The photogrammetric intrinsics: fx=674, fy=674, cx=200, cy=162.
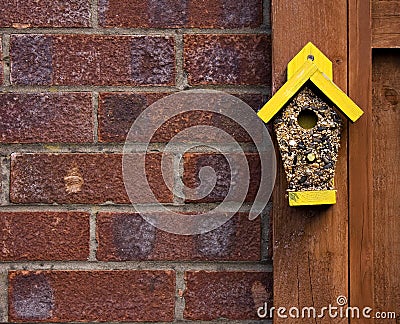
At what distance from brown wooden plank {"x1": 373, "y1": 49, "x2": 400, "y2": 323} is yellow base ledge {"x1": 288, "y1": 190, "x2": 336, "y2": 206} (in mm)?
139

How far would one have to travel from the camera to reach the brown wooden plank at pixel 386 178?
43.2 inches

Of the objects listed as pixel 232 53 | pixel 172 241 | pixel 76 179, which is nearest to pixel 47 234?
pixel 76 179

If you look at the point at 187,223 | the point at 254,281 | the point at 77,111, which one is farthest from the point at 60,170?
the point at 254,281

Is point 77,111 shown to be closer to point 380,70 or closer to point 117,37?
point 117,37

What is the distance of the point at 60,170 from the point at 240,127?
303mm

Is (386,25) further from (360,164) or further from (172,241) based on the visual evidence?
(172,241)

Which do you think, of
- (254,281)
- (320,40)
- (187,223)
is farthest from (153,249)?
(320,40)

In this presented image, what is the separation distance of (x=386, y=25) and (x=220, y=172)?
0.36 m

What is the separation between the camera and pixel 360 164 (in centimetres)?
107

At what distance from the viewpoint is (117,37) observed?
111cm

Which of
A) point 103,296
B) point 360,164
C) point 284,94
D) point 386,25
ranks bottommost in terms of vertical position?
point 103,296

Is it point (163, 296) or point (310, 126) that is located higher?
point (310, 126)

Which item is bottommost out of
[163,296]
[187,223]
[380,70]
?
[163,296]

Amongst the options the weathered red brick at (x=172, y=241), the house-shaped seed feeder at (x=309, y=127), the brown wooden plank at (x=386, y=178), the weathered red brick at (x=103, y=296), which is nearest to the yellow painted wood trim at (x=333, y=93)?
the house-shaped seed feeder at (x=309, y=127)
